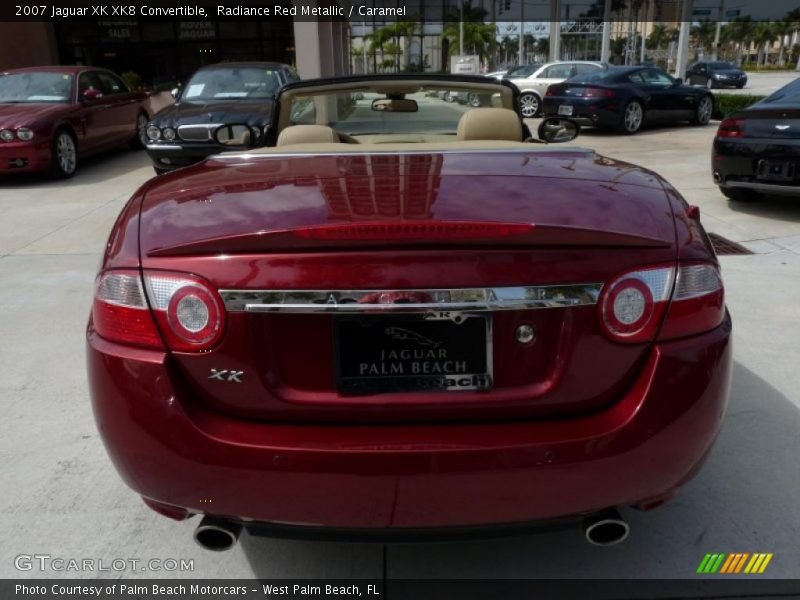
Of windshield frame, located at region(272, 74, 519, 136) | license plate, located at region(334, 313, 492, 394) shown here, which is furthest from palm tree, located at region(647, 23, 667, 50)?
license plate, located at region(334, 313, 492, 394)

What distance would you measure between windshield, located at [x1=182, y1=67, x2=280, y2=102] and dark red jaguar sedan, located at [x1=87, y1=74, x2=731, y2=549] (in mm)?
8755

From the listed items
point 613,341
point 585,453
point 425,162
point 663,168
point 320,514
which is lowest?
point 663,168

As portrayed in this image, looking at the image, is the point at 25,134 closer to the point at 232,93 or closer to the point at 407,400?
the point at 232,93

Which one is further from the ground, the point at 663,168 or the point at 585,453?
the point at 585,453

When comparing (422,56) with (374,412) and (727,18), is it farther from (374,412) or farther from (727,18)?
(374,412)

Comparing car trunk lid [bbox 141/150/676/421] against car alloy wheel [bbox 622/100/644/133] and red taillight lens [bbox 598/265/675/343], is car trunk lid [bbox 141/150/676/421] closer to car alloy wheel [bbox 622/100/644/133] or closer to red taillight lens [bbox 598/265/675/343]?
red taillight lens [bbox 598/265/675/343]

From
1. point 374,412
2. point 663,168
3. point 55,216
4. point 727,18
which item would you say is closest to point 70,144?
point 55,216

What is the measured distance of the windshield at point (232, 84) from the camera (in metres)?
10.2

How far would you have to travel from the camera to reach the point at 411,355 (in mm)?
1816

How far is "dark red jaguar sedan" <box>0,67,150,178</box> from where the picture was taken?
9.27m

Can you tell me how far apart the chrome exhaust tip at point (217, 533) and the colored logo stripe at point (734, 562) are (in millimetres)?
1435

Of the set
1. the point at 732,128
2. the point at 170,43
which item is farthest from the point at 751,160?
the point at 170,43

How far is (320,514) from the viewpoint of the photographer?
1.79 meters

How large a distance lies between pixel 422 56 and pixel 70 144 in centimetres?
5409
